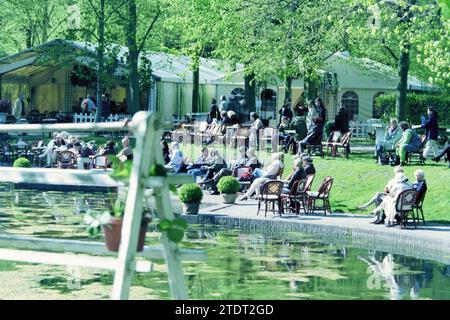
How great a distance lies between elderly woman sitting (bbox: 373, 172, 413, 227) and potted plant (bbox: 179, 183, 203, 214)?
13.6 feet

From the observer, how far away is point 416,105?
162 feet

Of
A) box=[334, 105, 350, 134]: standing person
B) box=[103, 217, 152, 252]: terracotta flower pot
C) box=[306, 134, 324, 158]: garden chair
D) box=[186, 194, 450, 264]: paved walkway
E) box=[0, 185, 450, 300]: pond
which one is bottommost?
box=[0, 185, 450, 300]: pond

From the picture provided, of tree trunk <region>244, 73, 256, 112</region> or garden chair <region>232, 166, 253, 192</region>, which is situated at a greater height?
tree trunk <region>244, 73, 256, 112</region>

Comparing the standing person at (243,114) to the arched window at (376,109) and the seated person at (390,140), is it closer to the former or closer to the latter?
the arched window at (376,109)

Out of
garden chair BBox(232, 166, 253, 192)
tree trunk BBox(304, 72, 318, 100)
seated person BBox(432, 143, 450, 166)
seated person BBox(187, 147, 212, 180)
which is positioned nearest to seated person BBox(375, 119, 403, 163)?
seated person BBox(432, 143, 450, 166)

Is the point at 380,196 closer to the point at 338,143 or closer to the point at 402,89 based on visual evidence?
the point at 338,143

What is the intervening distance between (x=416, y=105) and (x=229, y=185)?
2151 centimetres

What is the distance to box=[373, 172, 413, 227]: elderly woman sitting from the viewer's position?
25.0 m

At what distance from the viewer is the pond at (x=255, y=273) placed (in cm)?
1803

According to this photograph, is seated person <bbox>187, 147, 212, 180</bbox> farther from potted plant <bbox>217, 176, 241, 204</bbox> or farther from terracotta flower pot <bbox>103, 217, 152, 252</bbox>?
terracotta flower pot <bbox>103, 217, 152, 252</bbox>

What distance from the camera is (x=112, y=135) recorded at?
162 ft

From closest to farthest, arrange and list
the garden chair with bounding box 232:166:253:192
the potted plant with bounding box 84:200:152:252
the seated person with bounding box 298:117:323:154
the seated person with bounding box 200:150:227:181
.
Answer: the potted plant with bounding box 84:200:152:252
the garden chair with bounding box 232:166:253:192
the seated person with bounding box 200:150:227:181
the seated person with bounding box 298:117:323:154

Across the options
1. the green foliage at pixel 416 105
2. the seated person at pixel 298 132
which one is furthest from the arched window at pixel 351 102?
the seated person at pixel 298 132

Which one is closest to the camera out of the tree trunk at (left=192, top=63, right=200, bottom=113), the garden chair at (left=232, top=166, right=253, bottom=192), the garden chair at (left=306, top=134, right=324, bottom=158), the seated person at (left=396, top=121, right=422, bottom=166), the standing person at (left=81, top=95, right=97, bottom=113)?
the garden chair at (left=232, top=166, right=253, bottom=192)
